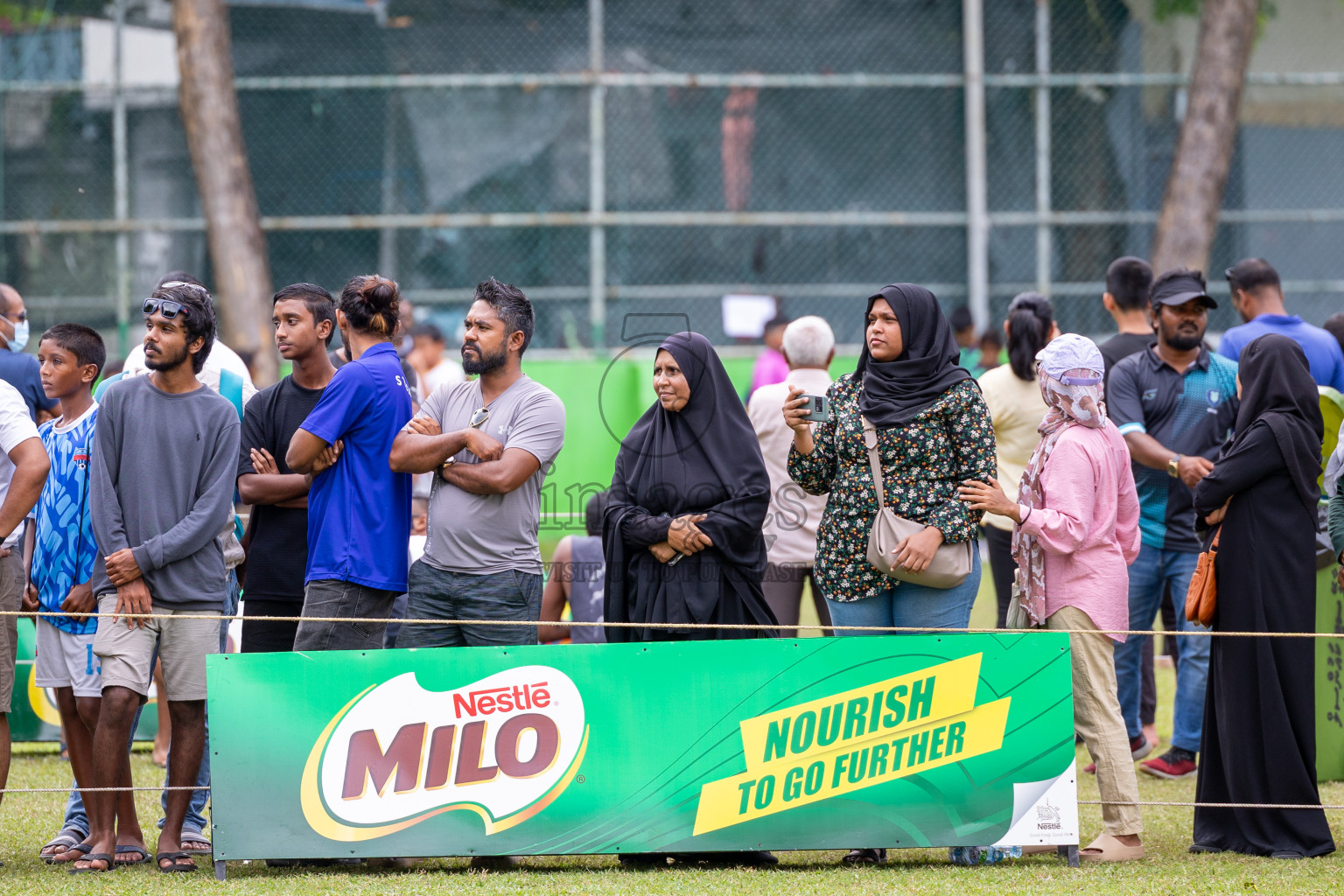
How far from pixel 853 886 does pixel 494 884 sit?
1.21 meters

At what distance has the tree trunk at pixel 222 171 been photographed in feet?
42.1

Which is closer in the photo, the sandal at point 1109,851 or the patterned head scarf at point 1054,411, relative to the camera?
the sandal at point 1109,851

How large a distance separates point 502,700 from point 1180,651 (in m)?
3.64

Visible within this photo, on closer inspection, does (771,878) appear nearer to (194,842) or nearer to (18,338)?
(194,842)

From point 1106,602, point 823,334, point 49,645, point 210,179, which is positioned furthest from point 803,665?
point 210,179

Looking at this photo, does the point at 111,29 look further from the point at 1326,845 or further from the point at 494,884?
the point at 1326,845

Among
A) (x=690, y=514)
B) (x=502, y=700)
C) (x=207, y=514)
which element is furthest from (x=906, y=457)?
(x=207, y=514)

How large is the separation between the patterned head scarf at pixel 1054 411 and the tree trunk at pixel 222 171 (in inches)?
363

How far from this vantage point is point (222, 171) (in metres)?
13.0

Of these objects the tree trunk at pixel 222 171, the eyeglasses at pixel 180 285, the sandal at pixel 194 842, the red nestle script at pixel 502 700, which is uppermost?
the tree trunk at pixel 222 171

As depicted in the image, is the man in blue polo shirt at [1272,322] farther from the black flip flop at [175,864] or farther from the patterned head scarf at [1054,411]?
A: the black flip flop at [175,864]

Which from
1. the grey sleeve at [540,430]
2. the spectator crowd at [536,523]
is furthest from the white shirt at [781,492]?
the grey sleeve at [540,430]

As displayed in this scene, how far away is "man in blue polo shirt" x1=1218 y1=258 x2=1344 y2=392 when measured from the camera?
7082 mm

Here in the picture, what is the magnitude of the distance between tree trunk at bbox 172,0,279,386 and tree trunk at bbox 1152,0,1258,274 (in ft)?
28.8
